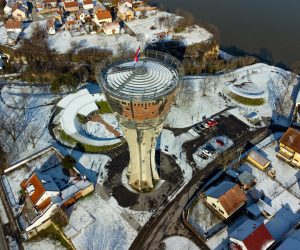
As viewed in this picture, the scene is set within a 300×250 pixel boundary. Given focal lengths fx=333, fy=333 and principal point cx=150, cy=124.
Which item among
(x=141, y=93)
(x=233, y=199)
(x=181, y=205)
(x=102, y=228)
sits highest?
(x=141, y=93)

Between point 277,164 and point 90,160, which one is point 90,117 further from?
point 277,164

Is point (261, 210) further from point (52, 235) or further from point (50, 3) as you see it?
point (50, 3)

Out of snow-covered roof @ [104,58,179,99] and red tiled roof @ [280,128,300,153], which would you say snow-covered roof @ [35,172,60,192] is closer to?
snow-covered roof @ [104,58,179,99]

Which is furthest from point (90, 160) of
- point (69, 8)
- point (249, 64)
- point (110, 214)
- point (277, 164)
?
point (69, 8)

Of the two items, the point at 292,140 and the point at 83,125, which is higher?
the point at 292,140

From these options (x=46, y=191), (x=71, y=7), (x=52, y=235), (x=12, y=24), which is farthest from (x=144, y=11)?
(x=52, y=235)

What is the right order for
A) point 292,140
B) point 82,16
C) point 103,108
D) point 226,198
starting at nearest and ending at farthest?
point 226,198 < point 292,140 < point 103,108 < point 82,16
